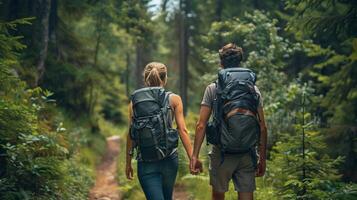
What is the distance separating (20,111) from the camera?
7.58m

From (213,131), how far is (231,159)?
0.41 metres

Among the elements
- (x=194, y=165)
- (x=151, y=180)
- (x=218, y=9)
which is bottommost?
(x=151, y=180)

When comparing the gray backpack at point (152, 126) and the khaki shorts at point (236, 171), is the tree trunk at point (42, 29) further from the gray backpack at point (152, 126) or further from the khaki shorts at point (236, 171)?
the khaki shorts at point (236, 171)

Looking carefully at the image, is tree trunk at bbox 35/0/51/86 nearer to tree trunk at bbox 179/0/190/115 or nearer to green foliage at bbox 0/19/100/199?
green foliage at bbox 0/19/100/199

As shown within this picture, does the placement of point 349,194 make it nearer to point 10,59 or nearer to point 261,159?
point 261,159

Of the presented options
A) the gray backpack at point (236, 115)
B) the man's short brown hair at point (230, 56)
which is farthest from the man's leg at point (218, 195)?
the man's short brown hair at point (230, 56)

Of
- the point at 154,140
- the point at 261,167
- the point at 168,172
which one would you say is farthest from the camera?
the point at 261,167

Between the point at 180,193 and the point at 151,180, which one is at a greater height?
the point at 151,180

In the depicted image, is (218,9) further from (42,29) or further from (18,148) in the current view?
(18,148)

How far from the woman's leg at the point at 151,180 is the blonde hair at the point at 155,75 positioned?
0.97m

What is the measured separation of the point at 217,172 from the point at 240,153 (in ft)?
1.34

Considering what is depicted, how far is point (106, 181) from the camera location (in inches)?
553

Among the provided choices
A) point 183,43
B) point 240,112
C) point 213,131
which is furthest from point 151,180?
point 183,43

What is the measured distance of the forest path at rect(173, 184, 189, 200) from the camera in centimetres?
1062
